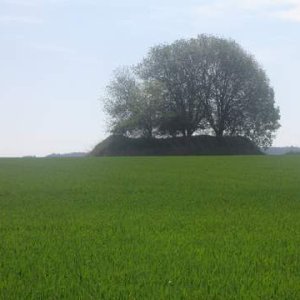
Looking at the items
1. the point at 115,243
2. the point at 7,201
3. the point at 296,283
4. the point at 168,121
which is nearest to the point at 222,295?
the point at 296,283

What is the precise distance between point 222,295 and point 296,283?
2.98ft

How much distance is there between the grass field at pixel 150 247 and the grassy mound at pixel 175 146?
55609 mm

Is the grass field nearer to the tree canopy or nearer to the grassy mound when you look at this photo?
the grassy mound

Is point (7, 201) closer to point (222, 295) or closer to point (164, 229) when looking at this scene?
point (164, 229)

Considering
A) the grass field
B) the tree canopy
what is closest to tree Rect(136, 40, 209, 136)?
the tree canopy

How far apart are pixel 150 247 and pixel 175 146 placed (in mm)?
64794

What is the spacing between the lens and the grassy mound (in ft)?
233

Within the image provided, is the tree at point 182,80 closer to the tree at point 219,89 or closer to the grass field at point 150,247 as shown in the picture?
the tree at point 219,89

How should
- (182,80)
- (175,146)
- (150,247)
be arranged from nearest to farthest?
(150,247)
(175,146)
(182,80)

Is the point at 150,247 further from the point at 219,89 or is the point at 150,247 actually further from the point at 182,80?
the point at 219,89

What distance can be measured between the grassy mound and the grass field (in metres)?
55.6

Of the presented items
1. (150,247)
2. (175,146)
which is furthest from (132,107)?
(150,247)

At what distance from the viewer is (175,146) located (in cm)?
7250

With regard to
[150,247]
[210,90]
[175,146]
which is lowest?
[150,247]
